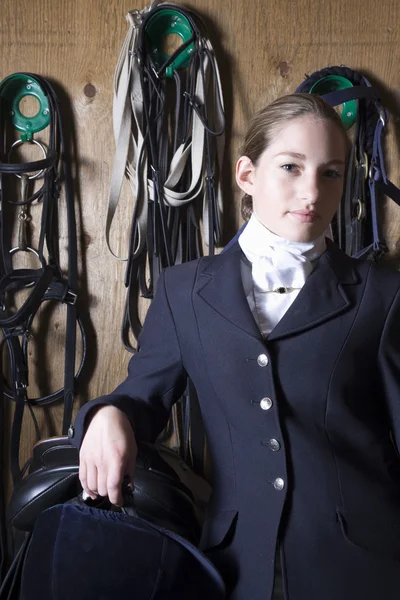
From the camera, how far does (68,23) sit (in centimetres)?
162

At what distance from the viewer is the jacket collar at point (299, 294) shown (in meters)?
0.88

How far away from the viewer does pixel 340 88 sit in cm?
159

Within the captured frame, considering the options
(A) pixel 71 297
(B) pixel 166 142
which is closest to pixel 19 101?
(B) pixel 166 142

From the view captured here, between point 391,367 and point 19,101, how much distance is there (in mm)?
1308

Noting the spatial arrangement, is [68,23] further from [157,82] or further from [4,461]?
[4,461]

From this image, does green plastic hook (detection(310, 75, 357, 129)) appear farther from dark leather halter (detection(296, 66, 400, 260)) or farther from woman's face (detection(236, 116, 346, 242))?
woman's face (detection(236, 116, 346, 242))

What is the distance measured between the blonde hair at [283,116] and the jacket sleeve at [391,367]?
0.32m

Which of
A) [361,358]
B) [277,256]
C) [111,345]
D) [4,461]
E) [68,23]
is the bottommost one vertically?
[4,461]

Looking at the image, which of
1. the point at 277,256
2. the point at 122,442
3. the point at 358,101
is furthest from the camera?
the point at 358,101

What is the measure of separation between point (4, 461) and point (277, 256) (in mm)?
1183

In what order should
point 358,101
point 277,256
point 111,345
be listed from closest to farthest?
point 277,256 < point 358,101 < point 111,345

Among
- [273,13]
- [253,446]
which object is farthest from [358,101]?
[253,446]

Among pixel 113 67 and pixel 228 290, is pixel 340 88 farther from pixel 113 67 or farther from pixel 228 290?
pixel 228 290

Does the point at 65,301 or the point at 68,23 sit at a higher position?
the point at 68,23
